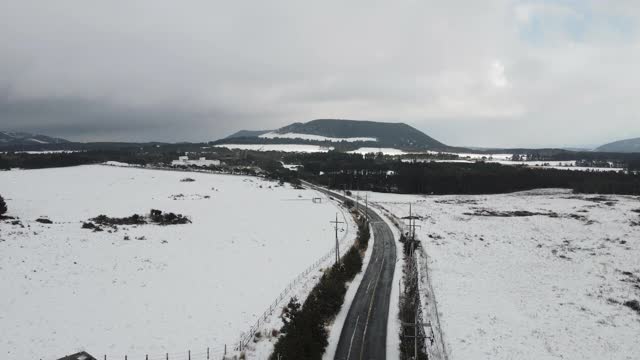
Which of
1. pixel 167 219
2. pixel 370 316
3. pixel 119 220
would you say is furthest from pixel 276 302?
pixel 119 220

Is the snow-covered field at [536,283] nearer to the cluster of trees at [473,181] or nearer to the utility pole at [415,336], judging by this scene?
the utility pole at [415,336]

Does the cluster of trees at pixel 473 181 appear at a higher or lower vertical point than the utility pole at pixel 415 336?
higher

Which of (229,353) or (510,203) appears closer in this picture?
(229,353)

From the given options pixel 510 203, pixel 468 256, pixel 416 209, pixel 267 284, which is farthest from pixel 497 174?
pixel 267 284

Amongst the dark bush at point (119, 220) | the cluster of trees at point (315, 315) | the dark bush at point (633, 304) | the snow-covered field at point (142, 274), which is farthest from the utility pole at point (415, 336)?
the dark bush at point (119, 220)

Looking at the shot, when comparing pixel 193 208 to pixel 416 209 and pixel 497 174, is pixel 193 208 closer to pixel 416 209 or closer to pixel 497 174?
pixel 416 209

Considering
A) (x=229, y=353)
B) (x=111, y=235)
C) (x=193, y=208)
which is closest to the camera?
(x=229, y=353)

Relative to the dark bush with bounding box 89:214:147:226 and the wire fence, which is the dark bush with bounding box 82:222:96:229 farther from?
the wire fence
